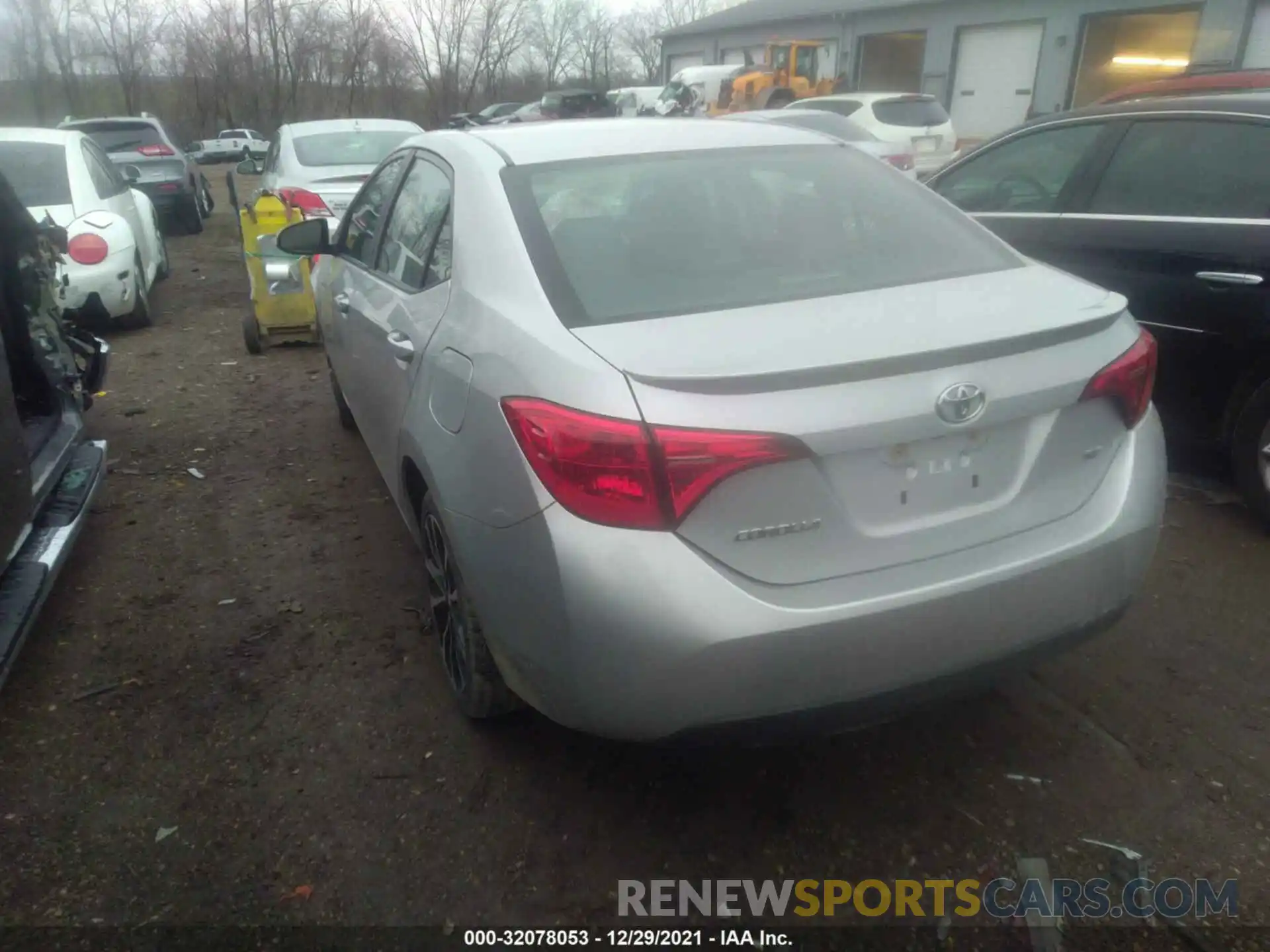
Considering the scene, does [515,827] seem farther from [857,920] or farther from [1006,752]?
[1006,752]

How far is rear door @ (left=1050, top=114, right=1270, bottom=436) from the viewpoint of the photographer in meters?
3.78

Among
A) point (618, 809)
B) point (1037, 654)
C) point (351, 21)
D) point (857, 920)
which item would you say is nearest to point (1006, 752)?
point (1037, 654)

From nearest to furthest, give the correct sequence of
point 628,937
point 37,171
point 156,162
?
1. point 628,937
2. point 37,171
3. point 156,162

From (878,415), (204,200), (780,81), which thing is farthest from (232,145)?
(878,415)

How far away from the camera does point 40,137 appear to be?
8031 mm

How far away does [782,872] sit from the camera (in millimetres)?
2434

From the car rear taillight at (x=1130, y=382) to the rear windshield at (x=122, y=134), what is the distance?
1539 cm

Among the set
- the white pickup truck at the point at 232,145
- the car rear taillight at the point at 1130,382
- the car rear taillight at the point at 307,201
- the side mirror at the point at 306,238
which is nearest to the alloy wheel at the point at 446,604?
the car rear taillight at the point at 1130,382

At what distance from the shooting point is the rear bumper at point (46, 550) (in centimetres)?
297

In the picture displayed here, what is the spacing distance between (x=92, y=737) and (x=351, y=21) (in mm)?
39898

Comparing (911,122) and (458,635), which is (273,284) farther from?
(911,122)

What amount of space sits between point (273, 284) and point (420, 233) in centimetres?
450

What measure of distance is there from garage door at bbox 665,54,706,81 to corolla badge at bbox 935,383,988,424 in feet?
121

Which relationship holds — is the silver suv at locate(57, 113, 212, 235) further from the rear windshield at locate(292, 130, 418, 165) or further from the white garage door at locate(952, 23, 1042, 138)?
the white garage door at locate(952, 23, 1042, 138)
